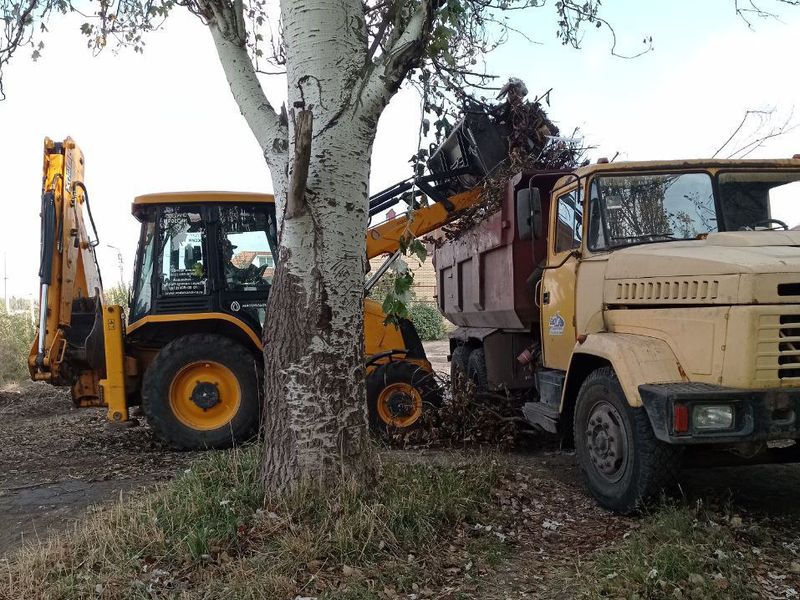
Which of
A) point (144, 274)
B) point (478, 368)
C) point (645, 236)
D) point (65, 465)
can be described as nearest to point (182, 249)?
point (144, 274)

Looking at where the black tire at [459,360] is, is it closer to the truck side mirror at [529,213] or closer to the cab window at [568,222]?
the cab window at [568,222]

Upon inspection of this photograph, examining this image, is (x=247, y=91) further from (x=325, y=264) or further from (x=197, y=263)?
(x=197, y=263)

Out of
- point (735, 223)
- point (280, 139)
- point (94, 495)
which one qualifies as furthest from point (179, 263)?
point (735, 223)

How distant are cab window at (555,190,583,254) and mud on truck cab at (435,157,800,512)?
0.05 ft

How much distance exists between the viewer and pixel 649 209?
5062 millimetres

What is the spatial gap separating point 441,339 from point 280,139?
18.7 metres

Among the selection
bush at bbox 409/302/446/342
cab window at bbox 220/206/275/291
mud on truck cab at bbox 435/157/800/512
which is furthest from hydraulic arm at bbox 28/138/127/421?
bush at bbox 409/302/446/342

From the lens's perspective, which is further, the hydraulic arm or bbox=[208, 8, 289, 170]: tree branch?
the hydraulic arm

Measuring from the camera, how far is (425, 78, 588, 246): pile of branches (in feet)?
22.5

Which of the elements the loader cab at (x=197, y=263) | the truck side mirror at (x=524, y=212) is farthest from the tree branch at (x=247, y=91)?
the loader cab at (x=197, y=263)

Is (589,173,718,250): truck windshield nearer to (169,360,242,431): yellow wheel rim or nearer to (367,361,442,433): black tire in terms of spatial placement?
(367,361,442,433): black tire

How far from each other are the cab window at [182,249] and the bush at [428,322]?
15.1 meters

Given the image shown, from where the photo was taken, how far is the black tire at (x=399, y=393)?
687 cm

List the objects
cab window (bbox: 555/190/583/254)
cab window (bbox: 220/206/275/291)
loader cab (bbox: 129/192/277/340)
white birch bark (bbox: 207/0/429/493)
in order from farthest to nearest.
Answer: cab window (bbox: 220/206/275/291)
loader cab (bbox: 129/192/277/340)
cab window (bbox: 555/190/583/254)
white birch bark (bbox: 207/0/429/493)
